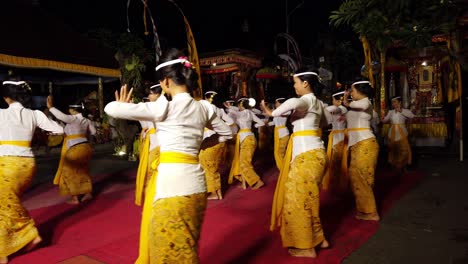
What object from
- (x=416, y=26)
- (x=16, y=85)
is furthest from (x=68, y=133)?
(x=416, y=26)

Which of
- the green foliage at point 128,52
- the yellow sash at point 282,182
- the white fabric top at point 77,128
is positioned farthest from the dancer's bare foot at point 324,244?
the green foliage at point 128,52

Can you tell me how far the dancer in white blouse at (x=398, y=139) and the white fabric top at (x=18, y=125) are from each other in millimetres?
6472

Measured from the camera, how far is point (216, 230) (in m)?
4.17

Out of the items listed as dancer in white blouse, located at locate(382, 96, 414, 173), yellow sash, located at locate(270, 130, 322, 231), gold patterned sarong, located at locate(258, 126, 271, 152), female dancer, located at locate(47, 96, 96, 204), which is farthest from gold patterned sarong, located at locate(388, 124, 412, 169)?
female dancer, located at locate(47, 96, 96, 204)

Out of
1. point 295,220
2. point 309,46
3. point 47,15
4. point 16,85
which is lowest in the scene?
point 295,220

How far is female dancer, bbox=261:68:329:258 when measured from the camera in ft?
11.0

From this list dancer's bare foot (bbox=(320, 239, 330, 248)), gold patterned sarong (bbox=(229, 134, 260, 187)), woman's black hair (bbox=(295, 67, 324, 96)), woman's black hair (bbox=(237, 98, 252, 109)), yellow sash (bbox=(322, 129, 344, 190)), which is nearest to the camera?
woman's black hair (bbox=(295, 67, 324, 96))

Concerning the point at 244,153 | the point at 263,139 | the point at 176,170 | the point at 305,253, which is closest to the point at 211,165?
the point at 244,153

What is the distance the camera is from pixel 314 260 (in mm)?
3326

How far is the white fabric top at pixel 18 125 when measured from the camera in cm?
353

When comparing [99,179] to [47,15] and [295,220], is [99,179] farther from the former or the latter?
[295,220]

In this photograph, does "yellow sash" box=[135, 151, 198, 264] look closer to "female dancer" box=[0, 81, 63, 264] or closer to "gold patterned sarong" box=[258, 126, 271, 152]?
"female dancer" box=[0, 81, 63, 264]

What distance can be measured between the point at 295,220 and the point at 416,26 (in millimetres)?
1885

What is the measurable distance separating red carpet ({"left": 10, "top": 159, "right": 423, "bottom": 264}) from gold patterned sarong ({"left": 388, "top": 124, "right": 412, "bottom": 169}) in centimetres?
150
